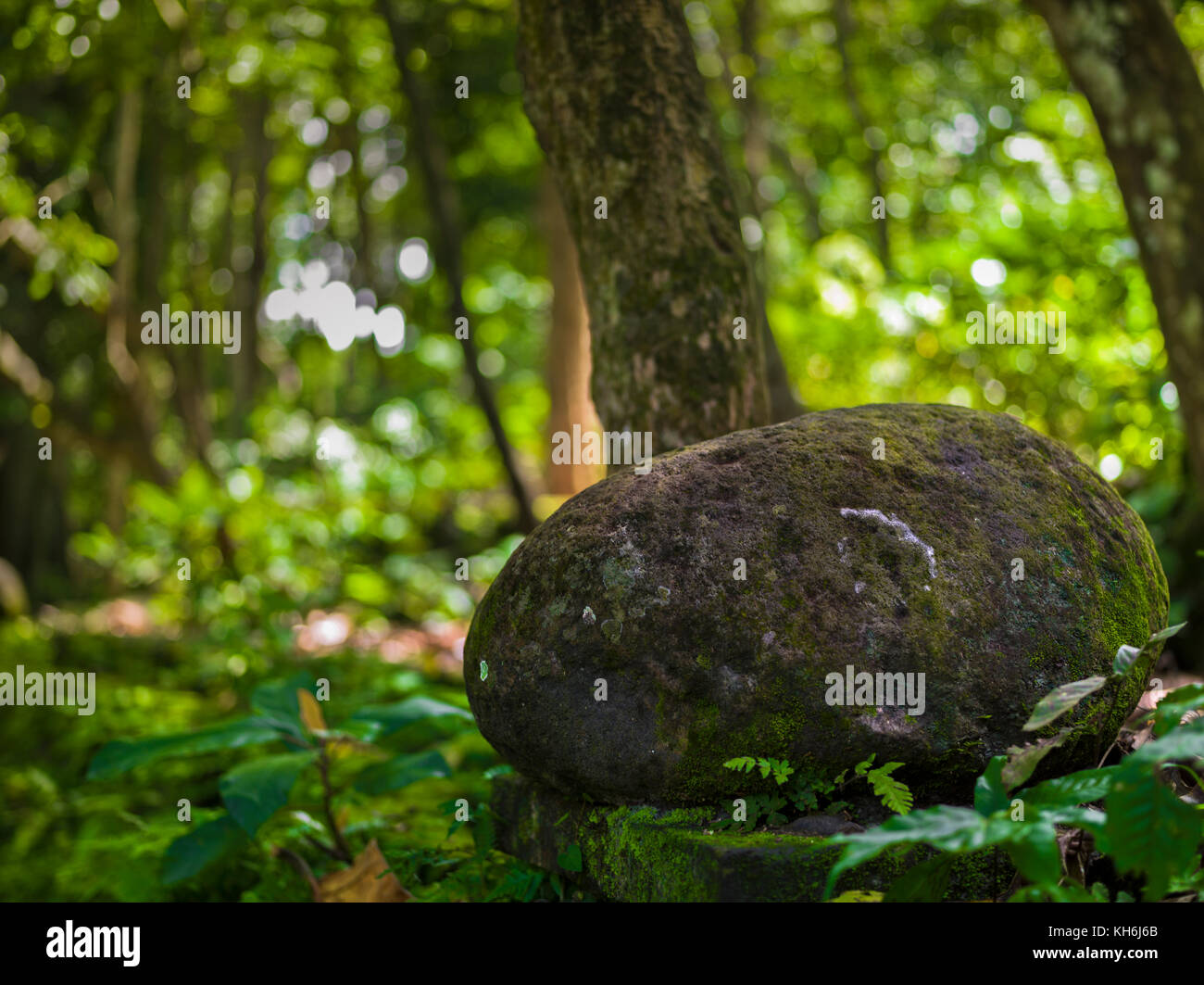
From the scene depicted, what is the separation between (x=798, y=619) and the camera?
7.50ft

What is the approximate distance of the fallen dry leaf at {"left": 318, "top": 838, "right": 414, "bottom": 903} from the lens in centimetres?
277

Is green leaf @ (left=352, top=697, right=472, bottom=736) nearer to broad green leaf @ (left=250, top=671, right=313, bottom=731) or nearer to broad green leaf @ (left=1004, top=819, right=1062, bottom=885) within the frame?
broad green leaf @ (left=250, top=671, right=313, bottom=731)

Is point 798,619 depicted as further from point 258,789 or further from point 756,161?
point 756,161

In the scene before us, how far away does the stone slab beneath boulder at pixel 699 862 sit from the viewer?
2.00 meters

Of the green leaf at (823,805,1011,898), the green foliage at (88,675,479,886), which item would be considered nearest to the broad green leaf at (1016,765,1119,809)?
the green leaf at (823,805,1011,898)

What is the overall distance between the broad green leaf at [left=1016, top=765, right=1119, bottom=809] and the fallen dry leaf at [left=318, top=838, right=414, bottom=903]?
5.71 ft

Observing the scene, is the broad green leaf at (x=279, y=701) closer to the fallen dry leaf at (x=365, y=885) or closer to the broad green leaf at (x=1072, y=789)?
the fallen dry leaf at (x=365, y=885)

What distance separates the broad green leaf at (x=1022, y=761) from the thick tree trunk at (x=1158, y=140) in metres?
2.66

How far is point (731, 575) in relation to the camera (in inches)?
92.1

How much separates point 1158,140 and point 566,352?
268 inches

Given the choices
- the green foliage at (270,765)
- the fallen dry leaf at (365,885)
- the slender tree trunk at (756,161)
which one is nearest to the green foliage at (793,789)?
the green foliage at (270,765)
